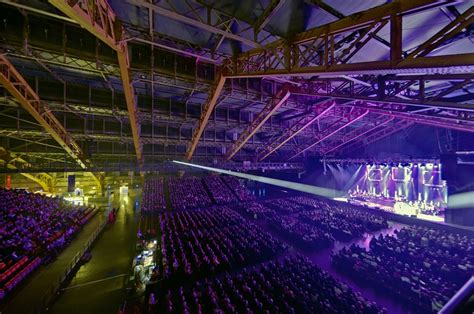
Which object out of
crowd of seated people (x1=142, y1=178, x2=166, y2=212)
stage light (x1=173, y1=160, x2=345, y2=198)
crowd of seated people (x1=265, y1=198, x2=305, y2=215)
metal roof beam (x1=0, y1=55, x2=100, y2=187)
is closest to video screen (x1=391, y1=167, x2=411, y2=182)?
stage light (x1=173, y1=160, x2=345, y2=198)

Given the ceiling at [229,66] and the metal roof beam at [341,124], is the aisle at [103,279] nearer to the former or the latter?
the ceiling at [229,66]

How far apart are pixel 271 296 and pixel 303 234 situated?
26.1ft

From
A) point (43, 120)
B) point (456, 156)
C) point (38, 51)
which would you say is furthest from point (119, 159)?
point (456, 156)

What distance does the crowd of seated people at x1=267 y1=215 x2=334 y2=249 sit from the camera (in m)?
14.2

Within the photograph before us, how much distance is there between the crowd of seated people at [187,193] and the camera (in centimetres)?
2155

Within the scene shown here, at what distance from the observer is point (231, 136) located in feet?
69.3

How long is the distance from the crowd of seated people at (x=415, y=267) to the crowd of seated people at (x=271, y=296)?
2.67m

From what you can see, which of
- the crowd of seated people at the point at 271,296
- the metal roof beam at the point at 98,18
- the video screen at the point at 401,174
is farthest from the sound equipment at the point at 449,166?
the metal roof beam at the point at 98,18

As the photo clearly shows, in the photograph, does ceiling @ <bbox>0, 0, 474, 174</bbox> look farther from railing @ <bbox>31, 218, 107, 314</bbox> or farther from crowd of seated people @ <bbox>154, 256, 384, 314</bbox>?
railing @ <bbox>31, 218, 107, 314</bbox>

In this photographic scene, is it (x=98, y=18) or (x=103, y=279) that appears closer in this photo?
(x=98, y=18)

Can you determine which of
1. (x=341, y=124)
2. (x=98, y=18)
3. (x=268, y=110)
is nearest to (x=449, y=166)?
(x=341, y=124)

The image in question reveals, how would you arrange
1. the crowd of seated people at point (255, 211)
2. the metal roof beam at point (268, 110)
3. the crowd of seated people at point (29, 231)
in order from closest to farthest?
the crowd of seated people at point (29, 231)
the metal roof beam at point (268, 110)
the crowd of seated people at point (255, 211)

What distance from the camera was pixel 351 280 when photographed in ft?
33.9

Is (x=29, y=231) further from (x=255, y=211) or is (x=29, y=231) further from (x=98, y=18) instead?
(x=255, y=211)
